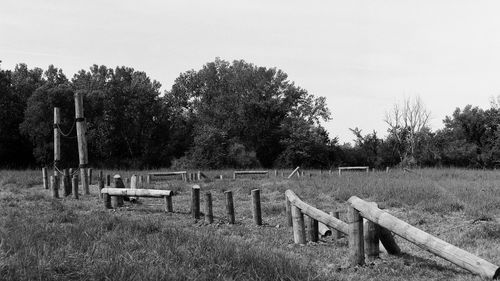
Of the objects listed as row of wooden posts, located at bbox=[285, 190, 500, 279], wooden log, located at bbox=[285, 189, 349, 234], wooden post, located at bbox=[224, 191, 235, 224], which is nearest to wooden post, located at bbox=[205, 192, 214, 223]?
wooden post, located at bbox=[224, 191, 235, 224]

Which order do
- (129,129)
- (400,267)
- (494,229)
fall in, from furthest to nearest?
(129,129) → (494,229) → (400,267)

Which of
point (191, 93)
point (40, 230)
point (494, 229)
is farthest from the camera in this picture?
point (191, 93)

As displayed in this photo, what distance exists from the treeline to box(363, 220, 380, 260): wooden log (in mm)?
33878

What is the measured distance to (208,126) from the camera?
46125 millimetres

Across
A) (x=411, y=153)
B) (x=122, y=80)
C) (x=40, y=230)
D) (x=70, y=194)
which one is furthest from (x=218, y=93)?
(x=40, y=230)

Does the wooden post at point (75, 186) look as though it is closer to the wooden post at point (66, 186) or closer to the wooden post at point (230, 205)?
the wooden post at point (66, 186)

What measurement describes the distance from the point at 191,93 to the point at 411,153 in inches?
1009

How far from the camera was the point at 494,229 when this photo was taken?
793 centimetres

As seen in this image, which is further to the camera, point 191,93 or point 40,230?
point 191,93

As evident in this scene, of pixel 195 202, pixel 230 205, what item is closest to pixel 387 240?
pixel 230 205

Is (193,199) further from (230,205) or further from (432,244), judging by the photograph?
(432,244)

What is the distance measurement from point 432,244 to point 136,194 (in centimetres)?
782

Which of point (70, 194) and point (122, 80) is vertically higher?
point (122, 80)

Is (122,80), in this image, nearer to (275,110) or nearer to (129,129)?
(129,129)
